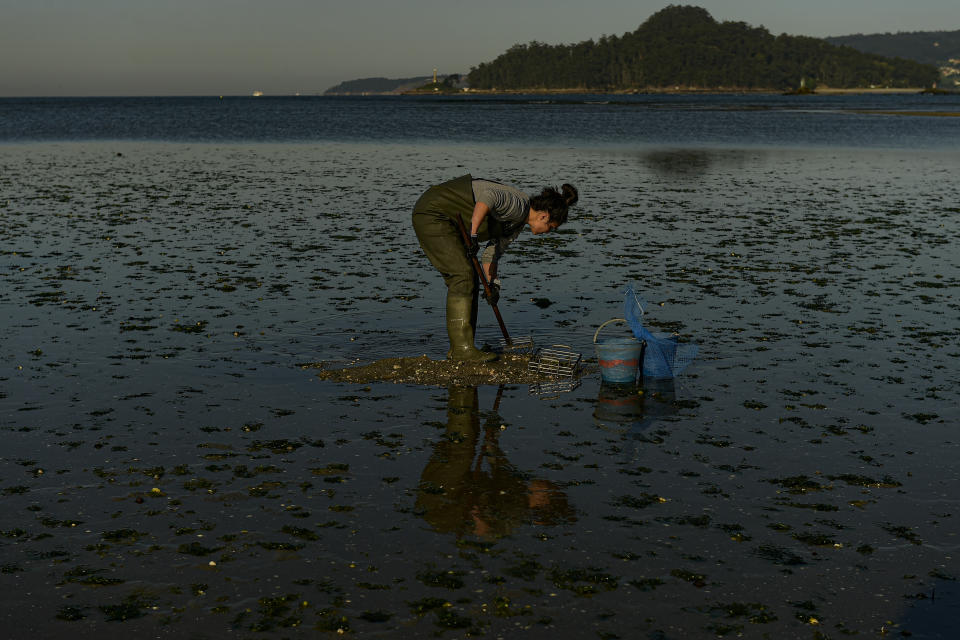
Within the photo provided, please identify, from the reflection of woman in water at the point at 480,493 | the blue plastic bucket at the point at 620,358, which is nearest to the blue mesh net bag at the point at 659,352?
the blue plastic bucket at the point at 620,358

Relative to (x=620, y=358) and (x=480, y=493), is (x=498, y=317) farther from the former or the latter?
(x=480, y=493)

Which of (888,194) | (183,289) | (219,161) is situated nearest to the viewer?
(183,289)

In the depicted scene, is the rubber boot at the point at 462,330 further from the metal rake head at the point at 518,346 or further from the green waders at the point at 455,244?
the metal rake head at the point at 518,346

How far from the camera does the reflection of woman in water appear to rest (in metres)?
7.01

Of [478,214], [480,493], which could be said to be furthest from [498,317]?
[480,493]

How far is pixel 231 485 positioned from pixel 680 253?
1312cm

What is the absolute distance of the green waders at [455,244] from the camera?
10758 mm

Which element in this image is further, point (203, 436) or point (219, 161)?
point (219, 161)

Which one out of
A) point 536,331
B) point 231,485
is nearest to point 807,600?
point 231,485

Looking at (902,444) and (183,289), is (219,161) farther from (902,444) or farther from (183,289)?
(902,444)

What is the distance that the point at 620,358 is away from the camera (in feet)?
33.5

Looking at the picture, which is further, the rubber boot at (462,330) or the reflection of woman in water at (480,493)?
the rubber boot at (462,330)

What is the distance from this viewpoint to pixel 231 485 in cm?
761

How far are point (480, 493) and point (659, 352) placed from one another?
365cm
